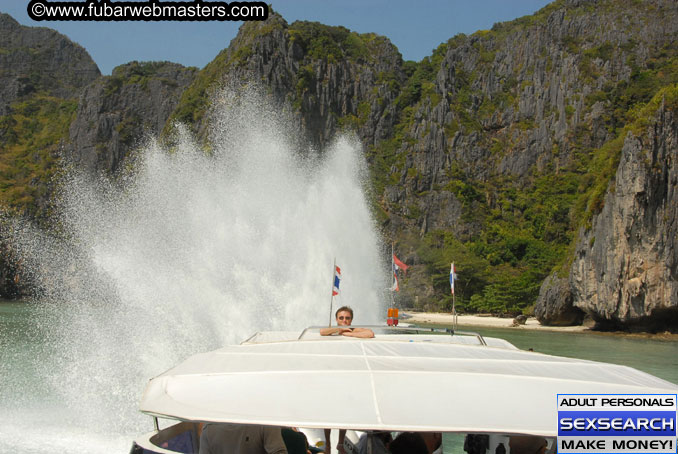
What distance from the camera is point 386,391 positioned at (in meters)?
3.22

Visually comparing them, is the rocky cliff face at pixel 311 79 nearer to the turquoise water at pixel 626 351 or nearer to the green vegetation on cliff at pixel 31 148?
the green vegetation on cliff at pixel 31 148

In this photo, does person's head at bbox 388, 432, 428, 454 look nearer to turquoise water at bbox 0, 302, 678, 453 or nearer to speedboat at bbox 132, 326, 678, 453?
speedboat at bbox 132, 326, 678, 453

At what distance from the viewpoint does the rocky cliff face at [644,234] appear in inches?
1662

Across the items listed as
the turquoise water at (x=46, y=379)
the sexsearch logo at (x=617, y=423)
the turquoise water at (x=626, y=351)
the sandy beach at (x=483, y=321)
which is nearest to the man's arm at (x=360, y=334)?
the sexsearch logo at (x=617, y=423)

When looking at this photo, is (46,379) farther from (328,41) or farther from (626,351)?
(328,41)

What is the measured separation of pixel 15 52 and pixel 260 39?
365 ft

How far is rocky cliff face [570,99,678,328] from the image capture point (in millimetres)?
42219

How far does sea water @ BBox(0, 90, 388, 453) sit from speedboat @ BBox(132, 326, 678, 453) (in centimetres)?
694

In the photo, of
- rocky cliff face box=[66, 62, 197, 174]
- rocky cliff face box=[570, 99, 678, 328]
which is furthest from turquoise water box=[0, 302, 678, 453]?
rocky cliff face box=[66, 62, 197, 174]

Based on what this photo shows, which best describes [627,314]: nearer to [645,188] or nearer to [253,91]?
[645,188]

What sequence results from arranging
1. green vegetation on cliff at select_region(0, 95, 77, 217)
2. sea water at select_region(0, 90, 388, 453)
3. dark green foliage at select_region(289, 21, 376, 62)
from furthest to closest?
dark green foliage at select_region(289, 21, 376, 62), green vegetation on cliff at select_region(0, 95, 77, 217), sea water at select_region(0, 90, 388, 453)

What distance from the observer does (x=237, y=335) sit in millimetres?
19578

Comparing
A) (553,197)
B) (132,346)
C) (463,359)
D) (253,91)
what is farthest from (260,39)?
(463,359)

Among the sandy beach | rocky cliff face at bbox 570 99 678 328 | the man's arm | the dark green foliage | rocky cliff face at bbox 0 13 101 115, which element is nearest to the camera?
the man's arm
